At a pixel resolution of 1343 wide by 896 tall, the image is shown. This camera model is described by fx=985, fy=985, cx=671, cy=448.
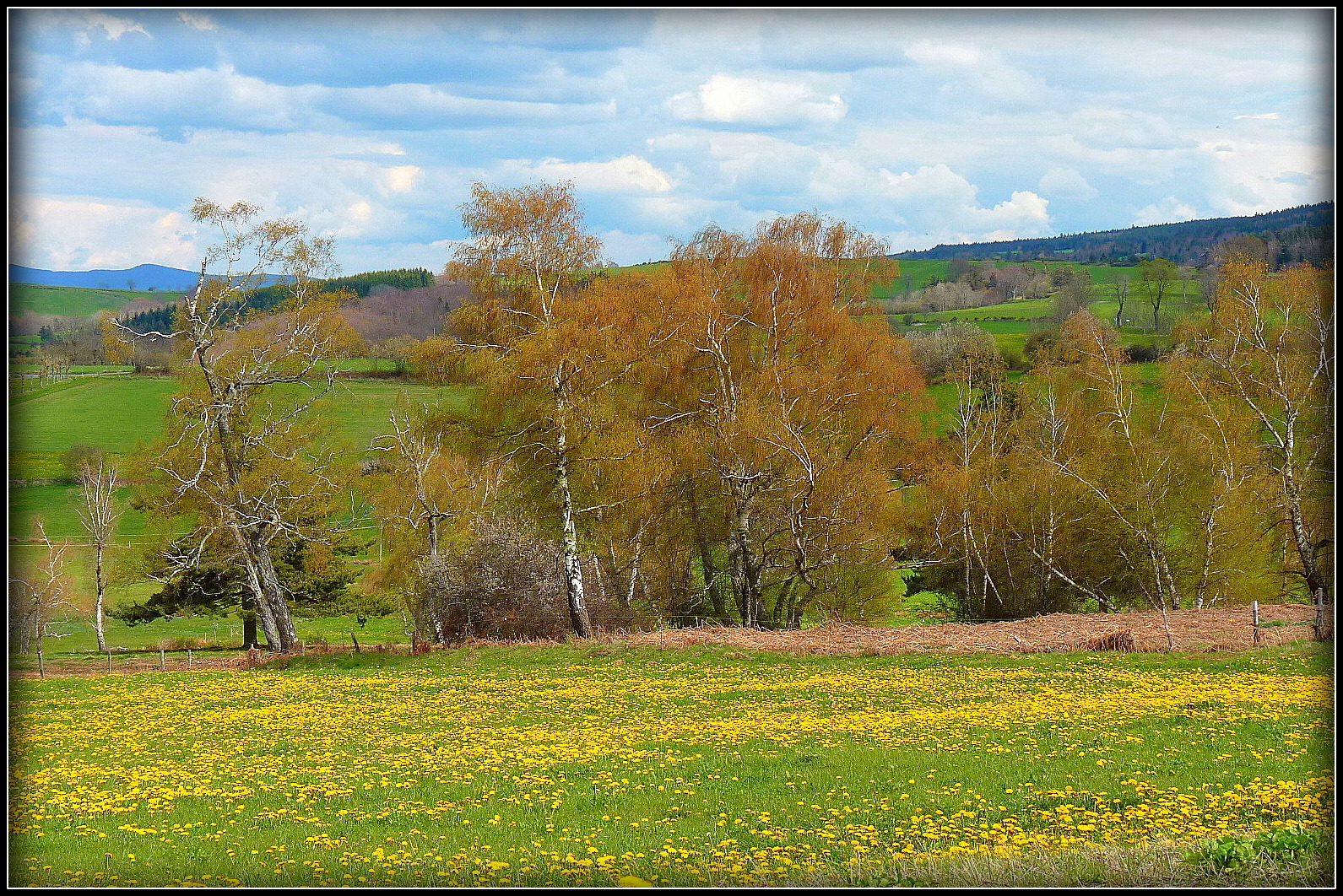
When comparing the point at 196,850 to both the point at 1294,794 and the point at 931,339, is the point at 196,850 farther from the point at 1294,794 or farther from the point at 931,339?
the point at 931,339

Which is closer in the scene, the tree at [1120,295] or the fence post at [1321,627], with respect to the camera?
the fence post at [1321,627]

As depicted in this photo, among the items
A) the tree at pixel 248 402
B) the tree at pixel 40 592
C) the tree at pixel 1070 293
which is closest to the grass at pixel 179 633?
the tree at pixel 40 592

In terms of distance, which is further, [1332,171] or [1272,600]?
[1272,600]

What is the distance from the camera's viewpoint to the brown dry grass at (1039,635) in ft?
84.3

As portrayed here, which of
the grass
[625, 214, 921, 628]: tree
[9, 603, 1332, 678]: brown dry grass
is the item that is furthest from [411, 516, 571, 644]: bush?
the grass

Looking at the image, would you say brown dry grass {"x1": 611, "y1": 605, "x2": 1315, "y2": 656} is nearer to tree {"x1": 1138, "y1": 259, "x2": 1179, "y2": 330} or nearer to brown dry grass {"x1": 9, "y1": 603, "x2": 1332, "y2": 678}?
brown dry grass {"x1": 9, "y1": 603, "x2": 1332, "y2": 678}

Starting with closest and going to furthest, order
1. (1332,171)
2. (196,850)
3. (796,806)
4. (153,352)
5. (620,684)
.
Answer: (1332,171) < (196,850) < (796,806) < (620,684) < (153,352)

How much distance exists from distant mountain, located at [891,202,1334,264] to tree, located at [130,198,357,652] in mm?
27843

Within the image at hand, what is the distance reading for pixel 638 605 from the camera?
38.5 m

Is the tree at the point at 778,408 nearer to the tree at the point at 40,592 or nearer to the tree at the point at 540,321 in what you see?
the tree at the point at 540,321

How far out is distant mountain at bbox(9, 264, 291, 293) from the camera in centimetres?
1117

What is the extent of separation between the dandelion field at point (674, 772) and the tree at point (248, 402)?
476 inches

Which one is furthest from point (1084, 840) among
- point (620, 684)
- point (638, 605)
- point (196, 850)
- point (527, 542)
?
point (638, 605)

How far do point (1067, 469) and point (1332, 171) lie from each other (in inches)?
1189
